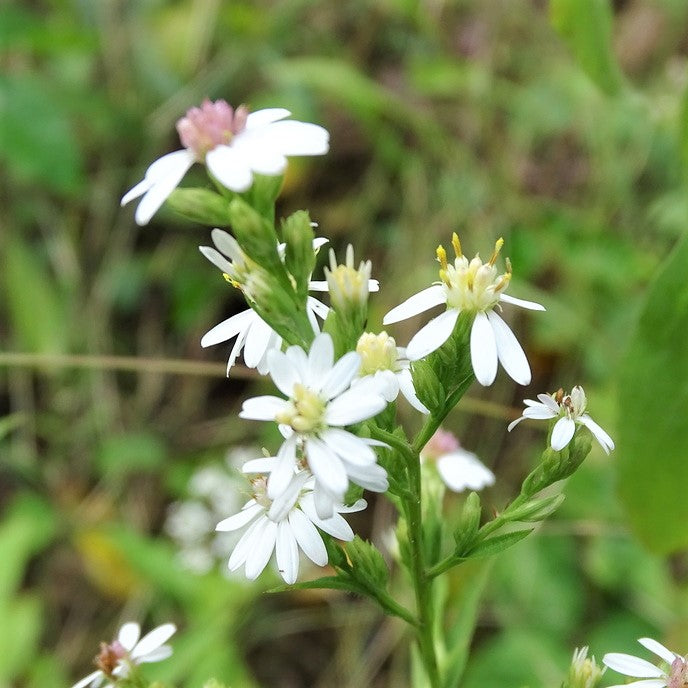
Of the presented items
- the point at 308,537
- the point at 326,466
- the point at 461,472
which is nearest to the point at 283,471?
the point at 326,466

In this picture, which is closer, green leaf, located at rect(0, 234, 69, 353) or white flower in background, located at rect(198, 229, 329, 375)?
white flower in background, located at rect(198, 229, 329, 375)

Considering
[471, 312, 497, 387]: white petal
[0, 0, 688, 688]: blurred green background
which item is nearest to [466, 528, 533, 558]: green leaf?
[471, 312, 497, 387]: white petal

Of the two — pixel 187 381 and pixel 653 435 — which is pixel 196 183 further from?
pixel 653 435

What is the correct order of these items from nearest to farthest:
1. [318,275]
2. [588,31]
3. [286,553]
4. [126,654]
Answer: [286,553], [126,654], [588,31], [318,275]

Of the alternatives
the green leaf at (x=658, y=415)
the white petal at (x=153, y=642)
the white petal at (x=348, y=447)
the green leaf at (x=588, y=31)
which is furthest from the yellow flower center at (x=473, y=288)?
the green leaf at (x=588, y=31)

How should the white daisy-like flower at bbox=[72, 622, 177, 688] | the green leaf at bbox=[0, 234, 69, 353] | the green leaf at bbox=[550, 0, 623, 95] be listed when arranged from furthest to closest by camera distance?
the green leaf at bbox=[0, 234, 69, 353], the green leaf at bbox=[550, 0, 623, 95], the white daisy-like flower at bbox=[72, 622, 177, 688]

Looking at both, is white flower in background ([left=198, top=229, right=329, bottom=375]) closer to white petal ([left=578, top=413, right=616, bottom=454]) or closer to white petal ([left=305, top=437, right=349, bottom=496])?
white petal ([left=305, top=437, right=349, bottom=496])

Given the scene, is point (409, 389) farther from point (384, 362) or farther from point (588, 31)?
point (588, 31)
